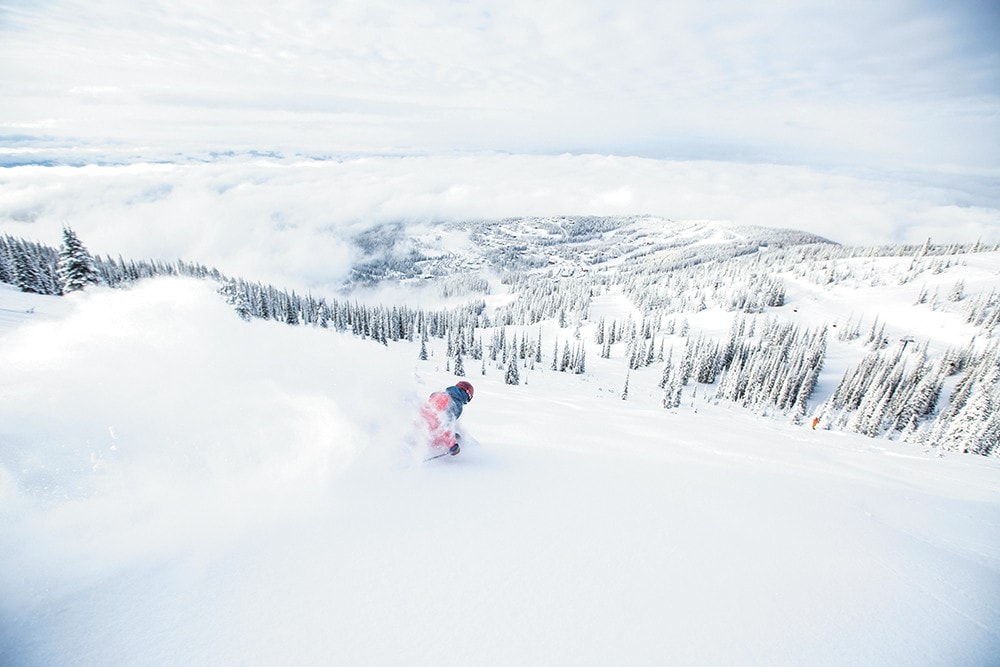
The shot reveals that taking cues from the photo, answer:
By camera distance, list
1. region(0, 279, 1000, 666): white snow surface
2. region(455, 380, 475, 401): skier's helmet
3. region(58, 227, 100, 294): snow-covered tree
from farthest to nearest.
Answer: region(58, 227, 100, 294): snow-covered tree
region(455, 380, 475, 401): skier's helmet
region(0, 279, 1000, 666): white snow surface

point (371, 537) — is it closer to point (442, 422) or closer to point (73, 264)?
point (442, 422)

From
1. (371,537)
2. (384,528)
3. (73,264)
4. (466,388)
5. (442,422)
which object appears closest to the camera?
(371,537)

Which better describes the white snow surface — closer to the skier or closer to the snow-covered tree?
the skier

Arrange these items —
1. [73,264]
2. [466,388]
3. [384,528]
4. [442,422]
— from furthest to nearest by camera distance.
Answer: [73,264] → [466,388] → [442,422] → [384,528]

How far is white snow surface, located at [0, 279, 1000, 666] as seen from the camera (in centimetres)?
355

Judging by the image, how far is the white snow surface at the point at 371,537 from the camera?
11.6 feet

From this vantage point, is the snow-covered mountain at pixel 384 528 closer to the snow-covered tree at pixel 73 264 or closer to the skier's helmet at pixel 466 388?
the skier's helmet at pixel 466 388

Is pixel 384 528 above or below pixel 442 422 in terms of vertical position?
below

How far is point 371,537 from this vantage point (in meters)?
4.76

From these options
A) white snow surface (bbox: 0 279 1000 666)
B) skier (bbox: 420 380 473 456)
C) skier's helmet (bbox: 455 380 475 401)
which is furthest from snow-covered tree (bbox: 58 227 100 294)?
skier (bbox: 420 380 473 456)

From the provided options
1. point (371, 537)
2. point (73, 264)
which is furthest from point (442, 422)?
point (73, 264)

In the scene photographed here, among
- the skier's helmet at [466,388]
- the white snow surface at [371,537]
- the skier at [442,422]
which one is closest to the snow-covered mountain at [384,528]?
the white snow surface at [371,537]

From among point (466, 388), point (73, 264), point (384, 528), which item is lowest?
point (384, 528)

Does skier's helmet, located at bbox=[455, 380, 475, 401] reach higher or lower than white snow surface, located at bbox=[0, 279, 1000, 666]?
higher
